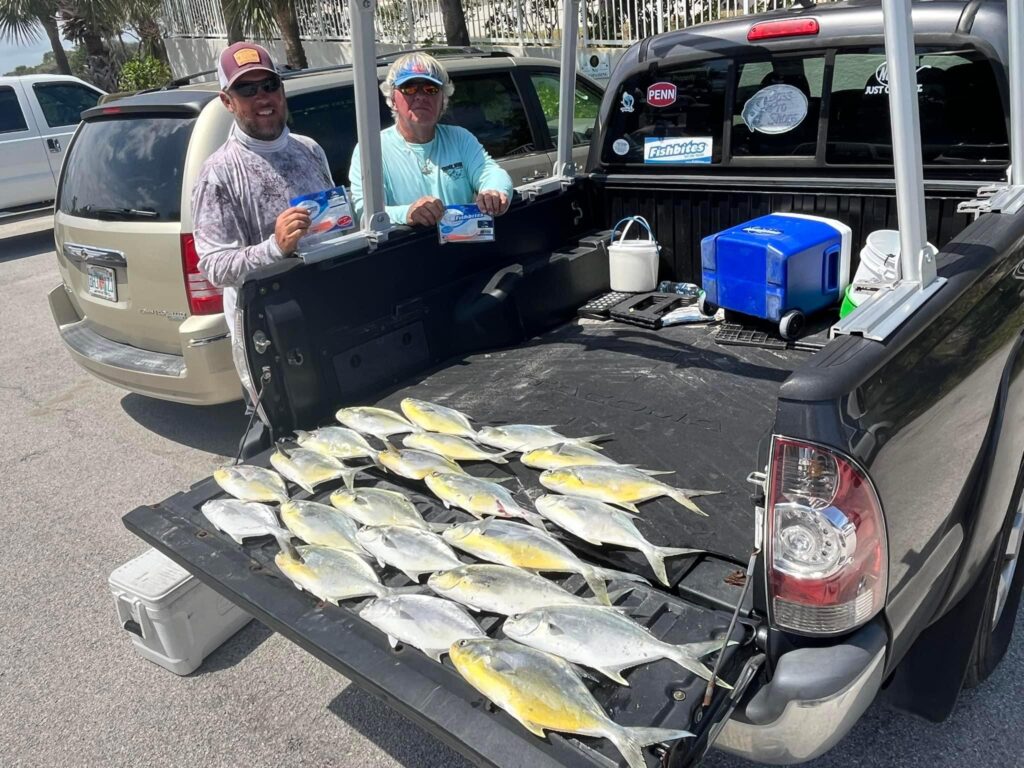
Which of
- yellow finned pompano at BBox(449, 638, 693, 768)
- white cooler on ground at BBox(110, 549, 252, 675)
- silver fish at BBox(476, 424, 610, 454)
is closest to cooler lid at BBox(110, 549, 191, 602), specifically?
white cooler on ground at BBox(110, 549, 252, 675)

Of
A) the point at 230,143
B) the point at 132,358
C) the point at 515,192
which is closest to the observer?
the point at 230,143

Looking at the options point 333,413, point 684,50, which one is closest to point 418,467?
point 333,413

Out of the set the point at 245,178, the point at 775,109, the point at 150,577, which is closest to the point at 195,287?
the point at 245,178

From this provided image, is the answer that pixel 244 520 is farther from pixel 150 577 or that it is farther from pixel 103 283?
pixel 103 283

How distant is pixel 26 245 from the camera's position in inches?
517

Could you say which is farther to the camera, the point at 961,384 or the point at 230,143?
the point at 230,143

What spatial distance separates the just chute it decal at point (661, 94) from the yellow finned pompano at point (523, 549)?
9.18 ft

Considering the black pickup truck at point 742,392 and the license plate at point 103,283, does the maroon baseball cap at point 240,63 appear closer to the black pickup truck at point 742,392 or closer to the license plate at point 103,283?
the black pickup truck at point 742,392

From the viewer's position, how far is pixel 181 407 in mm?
5961

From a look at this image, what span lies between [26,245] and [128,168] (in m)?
10.1

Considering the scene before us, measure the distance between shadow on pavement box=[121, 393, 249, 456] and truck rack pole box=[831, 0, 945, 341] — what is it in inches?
167

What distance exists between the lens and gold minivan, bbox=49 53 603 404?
4516 mm

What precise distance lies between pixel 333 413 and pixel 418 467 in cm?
70

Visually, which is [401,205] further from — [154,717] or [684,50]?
[154,717]
